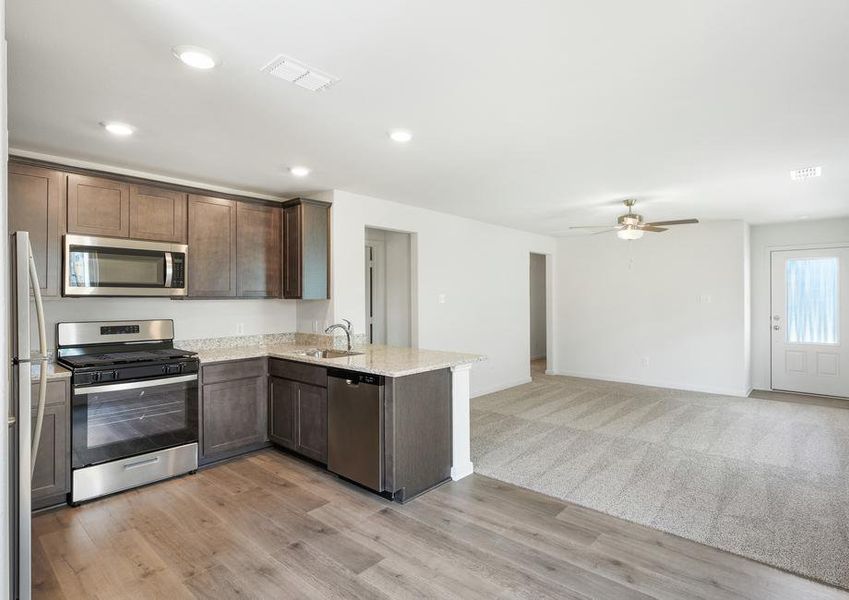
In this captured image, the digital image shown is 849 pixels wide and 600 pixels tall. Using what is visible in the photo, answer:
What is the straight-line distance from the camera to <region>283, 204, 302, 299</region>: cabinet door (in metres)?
4.24

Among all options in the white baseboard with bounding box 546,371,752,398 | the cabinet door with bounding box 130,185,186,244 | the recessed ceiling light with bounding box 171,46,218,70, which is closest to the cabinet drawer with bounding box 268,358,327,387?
the cabinet door with bounding box 130,185,186,244

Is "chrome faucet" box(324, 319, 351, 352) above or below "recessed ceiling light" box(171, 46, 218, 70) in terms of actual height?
below

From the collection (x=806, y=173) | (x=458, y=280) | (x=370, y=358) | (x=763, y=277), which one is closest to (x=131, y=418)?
(x=370, y=358)

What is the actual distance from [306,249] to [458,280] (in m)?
2.23

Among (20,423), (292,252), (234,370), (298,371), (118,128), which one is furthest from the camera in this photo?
(292,252)

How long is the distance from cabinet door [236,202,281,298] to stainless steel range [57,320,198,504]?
2.86ft

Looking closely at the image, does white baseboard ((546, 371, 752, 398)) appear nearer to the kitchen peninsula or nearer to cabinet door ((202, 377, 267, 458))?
the kitchen peninsula

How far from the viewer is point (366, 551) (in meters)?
2.49

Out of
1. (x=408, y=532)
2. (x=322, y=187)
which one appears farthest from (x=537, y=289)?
(x=408, y=532)

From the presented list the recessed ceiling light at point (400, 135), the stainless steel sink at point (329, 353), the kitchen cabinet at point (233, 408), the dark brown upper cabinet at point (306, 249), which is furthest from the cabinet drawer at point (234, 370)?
the recessed ceiling light at point (400, 135)

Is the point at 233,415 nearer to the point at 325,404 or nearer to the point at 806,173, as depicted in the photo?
the point at 325,404

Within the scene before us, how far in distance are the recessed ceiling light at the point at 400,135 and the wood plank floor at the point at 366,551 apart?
240 cm

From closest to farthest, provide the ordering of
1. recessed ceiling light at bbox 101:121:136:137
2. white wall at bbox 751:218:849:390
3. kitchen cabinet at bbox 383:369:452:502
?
recessed ceiling light at bbox 101:121:136:137 → kitchen cabinet at bbox 383:369:452:502 → white wall at bbox 751:218:849:390

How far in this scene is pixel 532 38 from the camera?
75.0 inches
